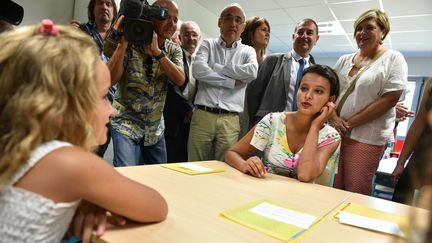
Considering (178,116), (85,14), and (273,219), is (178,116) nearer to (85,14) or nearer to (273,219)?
(85,14)

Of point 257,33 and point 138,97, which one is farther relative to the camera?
point 257,33

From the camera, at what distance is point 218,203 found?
85 centimetres

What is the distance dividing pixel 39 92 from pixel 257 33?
2170mm

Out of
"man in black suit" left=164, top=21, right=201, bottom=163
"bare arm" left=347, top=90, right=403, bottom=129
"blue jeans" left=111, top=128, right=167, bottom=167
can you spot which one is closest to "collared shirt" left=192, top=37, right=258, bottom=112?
"man in black suit" left=164, top=21, right=201, bottom=163

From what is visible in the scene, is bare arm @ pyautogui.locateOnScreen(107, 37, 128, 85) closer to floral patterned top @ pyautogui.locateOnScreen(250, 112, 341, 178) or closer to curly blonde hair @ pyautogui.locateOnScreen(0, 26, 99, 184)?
floral patterned top @ pyautogui.locateOnScreen(250, 112, 341, 178)

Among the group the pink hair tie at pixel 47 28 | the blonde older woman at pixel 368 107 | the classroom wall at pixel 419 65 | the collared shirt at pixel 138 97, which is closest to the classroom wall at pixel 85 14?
the classroom wall at pixel 419 65

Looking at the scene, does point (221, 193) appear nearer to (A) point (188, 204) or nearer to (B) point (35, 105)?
(A) point (188, 204)

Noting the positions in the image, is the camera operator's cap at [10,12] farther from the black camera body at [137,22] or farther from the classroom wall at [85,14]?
the black camera body at [137,22]

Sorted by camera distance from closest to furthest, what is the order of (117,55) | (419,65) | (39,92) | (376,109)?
(39,92) < (117,55) < (376,109) < (419,65)

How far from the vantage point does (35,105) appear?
526 mm

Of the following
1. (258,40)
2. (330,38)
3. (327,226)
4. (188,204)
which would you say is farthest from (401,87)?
(330,38)

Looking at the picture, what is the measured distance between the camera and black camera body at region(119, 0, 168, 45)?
1.46 m

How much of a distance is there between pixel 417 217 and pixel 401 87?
6.11ft

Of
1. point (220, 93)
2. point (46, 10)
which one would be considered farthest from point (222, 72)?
point (46, 10)
